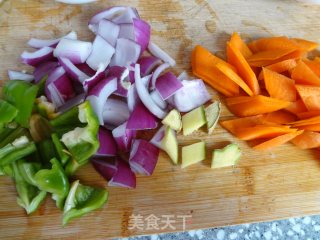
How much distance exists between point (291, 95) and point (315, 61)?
21 cm

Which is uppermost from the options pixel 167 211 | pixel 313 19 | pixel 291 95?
pixel 313 19

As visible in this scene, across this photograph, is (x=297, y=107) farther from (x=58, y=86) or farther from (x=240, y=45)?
(x=58, y=86)

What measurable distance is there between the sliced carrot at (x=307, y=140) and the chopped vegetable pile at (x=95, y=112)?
10.6 inches

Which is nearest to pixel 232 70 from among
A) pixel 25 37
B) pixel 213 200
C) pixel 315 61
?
pixel 315 61

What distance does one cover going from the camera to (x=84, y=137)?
153 centimetres

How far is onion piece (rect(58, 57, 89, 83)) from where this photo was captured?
173 cm

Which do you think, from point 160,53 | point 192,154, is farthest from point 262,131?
point 160,53

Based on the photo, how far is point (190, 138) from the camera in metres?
1.77

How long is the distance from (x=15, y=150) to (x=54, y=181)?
0.18 m

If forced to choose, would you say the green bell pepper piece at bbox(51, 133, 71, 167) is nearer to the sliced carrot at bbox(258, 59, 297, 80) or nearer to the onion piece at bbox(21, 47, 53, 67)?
the onion piece at bbox(21, 47, 53, 67)

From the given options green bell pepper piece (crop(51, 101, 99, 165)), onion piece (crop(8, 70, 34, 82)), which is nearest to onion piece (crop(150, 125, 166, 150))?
green bell pepper piece (crop(51, 101, 99, 165))

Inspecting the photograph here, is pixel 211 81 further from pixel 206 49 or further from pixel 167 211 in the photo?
pixel 167 211

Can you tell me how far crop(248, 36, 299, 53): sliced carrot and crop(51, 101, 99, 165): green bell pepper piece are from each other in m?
0.81

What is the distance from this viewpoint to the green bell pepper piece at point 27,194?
1562mm
